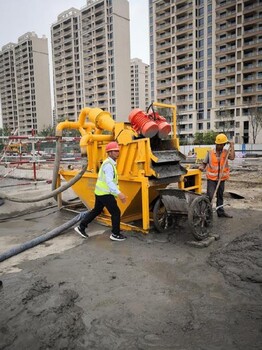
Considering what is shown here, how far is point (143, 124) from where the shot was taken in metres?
4.98

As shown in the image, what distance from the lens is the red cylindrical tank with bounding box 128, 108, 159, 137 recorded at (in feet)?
16.0

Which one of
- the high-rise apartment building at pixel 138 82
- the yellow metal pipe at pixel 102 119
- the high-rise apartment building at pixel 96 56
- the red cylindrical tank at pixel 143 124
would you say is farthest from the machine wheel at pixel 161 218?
the high-rise apartment building at pixel 138 82

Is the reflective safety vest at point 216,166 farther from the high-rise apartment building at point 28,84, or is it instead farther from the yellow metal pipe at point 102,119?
the high-rise apartment building at point 28,84

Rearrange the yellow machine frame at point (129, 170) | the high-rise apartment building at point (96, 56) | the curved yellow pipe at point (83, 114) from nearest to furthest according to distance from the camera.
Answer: the yellow machine frame at point (129, 170)
the curved yellow pipe at point (83, 114)
the high-rise apartment building at point (96, 56)

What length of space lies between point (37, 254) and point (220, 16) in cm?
6275

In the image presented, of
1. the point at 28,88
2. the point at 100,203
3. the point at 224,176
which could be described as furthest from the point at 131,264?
the point at 28,88

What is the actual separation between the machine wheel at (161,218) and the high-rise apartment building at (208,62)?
49.7 m

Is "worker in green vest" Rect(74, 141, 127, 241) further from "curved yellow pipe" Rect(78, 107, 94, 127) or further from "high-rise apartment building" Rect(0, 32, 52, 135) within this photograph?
"high-rise apartment building" Rect(0, 32, 52, 135)

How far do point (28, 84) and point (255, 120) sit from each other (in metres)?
70.9

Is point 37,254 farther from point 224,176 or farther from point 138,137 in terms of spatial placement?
point 224,176

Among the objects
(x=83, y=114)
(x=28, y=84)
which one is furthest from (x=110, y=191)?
(x=28, y=84)

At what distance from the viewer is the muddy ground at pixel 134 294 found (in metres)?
2.27

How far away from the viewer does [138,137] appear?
5125 mm

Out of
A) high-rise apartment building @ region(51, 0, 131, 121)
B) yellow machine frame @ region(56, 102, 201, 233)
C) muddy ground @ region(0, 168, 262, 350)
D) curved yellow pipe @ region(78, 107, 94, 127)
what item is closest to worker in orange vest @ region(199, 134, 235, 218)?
yellow machine frame @ region(56, 102, 201, 233)
